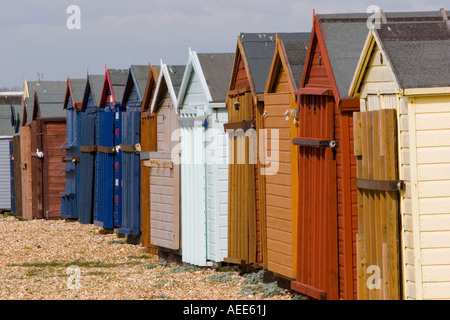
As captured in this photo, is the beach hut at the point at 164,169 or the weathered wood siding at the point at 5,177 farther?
the weathered wood siding at the point at 5,177

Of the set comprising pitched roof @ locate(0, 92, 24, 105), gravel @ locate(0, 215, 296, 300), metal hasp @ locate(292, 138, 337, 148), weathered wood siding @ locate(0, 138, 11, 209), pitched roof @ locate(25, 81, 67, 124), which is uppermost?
pitched roof @ locate(0, 92, 24, 105)

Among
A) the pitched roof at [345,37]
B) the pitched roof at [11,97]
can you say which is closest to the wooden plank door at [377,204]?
the pitched roof at [345,37]

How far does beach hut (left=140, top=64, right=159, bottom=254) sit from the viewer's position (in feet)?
56.1

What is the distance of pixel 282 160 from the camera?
39.1 feet

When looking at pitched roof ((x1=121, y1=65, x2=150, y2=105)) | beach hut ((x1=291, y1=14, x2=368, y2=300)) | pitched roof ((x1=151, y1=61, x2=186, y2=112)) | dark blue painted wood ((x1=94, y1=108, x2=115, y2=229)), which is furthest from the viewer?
dark blue painted wood ((x1=94, y1=108, x2=115, y2=229))

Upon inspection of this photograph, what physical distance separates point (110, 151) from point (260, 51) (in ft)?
24.0

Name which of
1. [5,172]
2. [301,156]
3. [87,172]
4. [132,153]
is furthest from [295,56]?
[5,172]

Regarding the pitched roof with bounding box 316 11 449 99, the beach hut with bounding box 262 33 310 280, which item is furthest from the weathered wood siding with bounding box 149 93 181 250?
the pitched roof with bounding box 316 11 449 99

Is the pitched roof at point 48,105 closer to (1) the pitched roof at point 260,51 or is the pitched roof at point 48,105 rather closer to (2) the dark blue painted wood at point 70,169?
(2) the dark blue painted wood at point 70,169

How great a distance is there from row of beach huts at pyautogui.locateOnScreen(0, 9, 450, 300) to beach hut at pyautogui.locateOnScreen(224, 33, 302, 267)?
0.03 metres

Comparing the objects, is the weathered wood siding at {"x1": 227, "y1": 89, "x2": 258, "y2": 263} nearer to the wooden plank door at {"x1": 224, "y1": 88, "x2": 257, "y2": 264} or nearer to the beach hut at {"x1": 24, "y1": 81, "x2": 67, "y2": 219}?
the wooden plank door at {"x1": 224, "y1": 88, "x2": 257, "y2": 264}

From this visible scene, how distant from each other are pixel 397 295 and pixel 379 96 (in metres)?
1.98

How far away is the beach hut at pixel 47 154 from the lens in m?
25.5

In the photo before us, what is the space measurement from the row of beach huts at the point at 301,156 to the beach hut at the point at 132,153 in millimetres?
39
